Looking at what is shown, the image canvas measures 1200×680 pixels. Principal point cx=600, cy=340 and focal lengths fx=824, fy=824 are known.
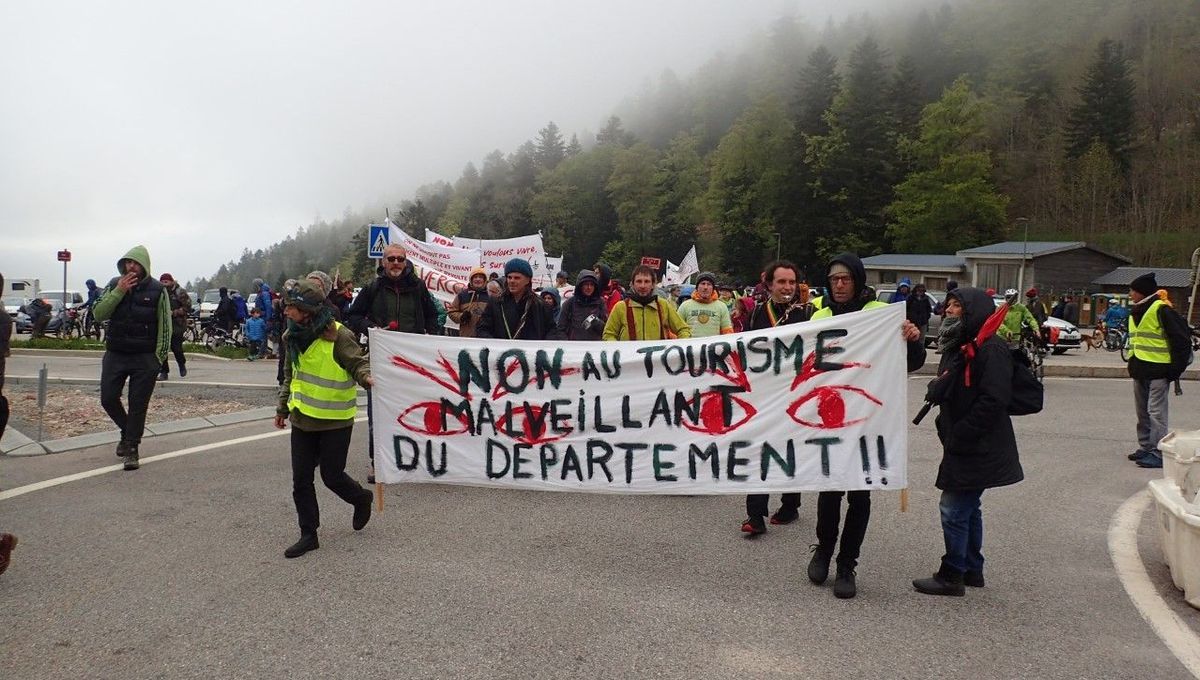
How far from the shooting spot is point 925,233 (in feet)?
202

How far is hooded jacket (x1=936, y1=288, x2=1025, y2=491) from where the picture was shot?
14.3 ft

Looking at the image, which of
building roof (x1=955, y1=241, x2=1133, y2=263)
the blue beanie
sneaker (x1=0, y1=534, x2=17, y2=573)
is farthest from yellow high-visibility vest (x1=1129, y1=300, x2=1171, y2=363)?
building roof (x1=955, y1=241, x2=1133, y2=263)

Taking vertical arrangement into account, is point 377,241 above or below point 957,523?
above

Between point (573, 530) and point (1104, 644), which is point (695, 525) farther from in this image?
point (1104, 644)

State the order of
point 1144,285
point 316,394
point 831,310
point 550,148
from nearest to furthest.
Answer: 1. point 831,310
2. point 316,394
3. point 1144,285
4. point 550,148

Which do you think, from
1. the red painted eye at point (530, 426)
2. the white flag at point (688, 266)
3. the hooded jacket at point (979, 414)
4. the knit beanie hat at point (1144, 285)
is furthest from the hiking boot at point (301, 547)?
the white flag at point (688, 266)

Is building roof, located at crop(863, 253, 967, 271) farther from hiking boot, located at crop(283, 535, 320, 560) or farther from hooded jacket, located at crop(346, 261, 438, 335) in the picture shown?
hiking boot, located at crop(283, 535, 320, 560)

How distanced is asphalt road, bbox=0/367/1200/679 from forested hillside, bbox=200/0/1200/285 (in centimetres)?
6075

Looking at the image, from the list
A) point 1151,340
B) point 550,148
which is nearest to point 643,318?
point 1151,340

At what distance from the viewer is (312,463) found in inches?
206

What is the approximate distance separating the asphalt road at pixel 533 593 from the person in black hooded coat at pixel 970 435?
23 centimetres

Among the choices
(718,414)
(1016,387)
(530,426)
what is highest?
(1016,387)

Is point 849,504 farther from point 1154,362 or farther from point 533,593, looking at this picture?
point 1154,362

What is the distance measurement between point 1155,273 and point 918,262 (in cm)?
1519
